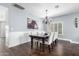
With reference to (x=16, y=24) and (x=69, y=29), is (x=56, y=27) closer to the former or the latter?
(x=69, y=29)

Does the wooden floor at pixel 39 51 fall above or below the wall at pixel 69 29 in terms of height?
below

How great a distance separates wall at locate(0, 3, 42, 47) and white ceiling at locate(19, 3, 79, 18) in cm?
10

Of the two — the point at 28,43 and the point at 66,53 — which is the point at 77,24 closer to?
the point at 66,53

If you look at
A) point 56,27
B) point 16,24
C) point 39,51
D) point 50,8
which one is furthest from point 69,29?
point 16,24

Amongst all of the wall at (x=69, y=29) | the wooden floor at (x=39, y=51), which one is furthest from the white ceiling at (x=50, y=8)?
the wooden floor at (x=39, y=51)

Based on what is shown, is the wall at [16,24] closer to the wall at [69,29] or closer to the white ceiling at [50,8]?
the white ceiling at [50,8]

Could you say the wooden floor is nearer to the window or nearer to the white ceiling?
the window

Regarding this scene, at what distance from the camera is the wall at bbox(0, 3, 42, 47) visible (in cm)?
203

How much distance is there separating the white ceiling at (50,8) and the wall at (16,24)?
10 cm

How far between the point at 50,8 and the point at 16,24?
0.75 metres

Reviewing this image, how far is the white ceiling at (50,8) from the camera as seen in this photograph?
80.7 inches

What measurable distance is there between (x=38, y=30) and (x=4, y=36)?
69 cm

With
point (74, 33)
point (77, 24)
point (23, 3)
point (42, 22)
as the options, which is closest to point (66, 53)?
point (74, 33)

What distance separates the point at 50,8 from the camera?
6.86ft
